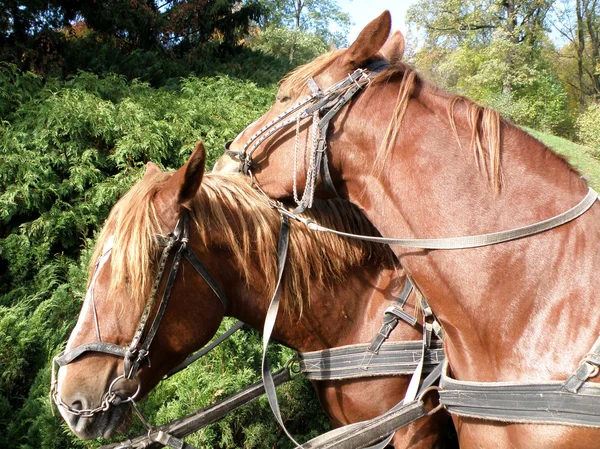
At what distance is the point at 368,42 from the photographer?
1.50 meters

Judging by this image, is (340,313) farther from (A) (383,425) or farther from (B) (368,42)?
(B) (368,42)

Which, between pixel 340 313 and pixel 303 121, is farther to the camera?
pixel 340 313

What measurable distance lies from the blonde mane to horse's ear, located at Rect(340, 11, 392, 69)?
71 centimetres

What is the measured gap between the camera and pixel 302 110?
1.63 metres

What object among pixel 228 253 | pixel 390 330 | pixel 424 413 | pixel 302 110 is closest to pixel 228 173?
pixel 228 253

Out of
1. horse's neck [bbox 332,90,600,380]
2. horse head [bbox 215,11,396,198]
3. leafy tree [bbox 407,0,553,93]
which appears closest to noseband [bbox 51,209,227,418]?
horse head [bbox 215,11,396,198]

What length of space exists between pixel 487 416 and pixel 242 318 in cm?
106

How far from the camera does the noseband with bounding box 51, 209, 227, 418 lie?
62.1 inches

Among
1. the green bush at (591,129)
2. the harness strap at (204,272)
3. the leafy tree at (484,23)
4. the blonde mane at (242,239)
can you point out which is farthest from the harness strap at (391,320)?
the leafy tree at (484,23)

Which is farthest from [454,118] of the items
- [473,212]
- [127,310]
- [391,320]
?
[127,310]

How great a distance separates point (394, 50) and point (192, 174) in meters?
0.93

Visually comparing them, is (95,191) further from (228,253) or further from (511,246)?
(511,246)

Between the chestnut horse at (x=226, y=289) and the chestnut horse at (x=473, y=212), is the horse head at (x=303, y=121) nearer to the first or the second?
the chestnut horse at (x=473, y=212)

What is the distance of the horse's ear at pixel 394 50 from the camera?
67.8 inches
